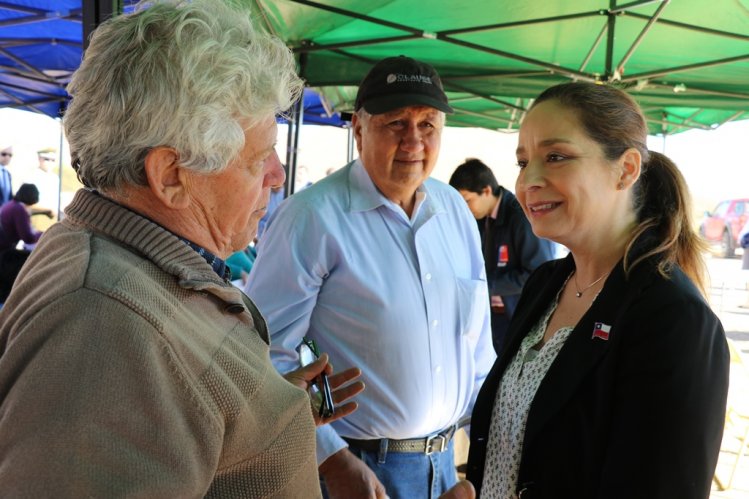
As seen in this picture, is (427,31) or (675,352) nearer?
(675,352)

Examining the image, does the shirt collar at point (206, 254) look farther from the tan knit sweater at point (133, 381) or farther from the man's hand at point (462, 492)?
the man's hand at point (462, 492)

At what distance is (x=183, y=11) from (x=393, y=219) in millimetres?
1198

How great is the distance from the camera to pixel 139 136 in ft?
3.36

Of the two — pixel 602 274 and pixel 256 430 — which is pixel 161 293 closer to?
pixel 256 430

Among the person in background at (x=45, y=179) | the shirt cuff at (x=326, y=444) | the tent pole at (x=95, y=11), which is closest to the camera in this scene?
the shirt cuff at (x=326, y=444)

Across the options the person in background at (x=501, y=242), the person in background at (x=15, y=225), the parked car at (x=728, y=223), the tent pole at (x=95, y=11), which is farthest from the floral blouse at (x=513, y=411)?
the parked car at (x=728, y=223)

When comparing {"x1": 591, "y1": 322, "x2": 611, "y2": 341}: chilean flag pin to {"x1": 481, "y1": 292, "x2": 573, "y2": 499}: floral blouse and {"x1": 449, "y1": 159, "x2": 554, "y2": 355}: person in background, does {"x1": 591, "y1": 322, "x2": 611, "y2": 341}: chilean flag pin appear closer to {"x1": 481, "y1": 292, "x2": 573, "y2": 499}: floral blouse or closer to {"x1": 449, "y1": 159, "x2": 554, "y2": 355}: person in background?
{"x1": 481, "y1": 292, "x2": 573, "y2": 499}: floral blouse

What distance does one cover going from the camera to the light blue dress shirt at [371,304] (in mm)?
2027

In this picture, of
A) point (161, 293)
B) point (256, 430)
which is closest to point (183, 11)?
point (161, 293)

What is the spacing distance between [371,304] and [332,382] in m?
0.49

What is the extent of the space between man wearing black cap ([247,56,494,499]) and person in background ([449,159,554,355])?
8.08 feet

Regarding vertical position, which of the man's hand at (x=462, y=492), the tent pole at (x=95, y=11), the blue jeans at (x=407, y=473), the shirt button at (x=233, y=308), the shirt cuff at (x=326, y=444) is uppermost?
the tent pole at (x=95, y=11)

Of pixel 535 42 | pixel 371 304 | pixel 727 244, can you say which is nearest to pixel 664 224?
pixel 371 304

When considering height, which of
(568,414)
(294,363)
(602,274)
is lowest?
(294,363)
